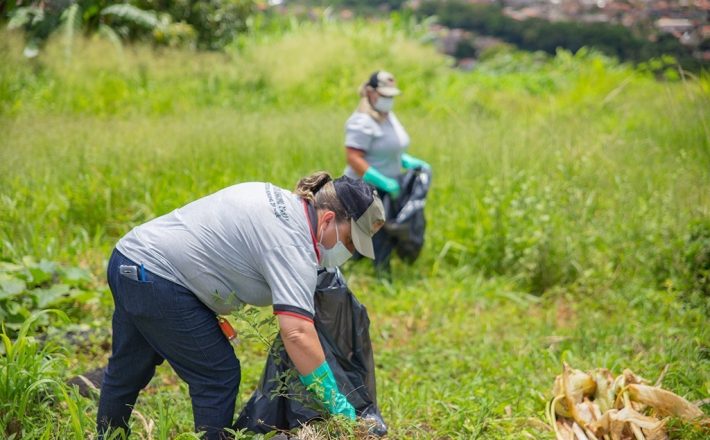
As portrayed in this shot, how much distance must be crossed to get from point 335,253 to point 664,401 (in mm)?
1575

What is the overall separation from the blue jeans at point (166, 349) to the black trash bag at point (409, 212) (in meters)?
3.15

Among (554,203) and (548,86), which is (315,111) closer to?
(554,203)

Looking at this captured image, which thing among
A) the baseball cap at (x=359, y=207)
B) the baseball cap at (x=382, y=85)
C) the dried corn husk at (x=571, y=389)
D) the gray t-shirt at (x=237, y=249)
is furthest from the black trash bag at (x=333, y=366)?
the baseball cap at (x=382, y=85)

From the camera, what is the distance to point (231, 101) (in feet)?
38.3

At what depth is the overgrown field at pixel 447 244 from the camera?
3.94 meters

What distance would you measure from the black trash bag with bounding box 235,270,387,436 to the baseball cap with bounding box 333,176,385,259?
38 centimetres

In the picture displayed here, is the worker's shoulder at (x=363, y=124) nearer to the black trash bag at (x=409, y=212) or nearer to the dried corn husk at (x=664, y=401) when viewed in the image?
the black trash bag at (x=409, y=212)

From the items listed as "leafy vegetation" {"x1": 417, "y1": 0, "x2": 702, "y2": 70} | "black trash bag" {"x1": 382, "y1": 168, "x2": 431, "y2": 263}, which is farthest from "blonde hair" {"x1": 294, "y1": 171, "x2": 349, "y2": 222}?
"leafy vegetation" {"x1": 417, "y1": 0, "x2": 702, "y2": 70}

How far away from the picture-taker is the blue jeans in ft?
9.41

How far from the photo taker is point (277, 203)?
9.14 ft

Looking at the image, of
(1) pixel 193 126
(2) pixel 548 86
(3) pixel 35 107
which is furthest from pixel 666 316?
(2) pixel 548 86

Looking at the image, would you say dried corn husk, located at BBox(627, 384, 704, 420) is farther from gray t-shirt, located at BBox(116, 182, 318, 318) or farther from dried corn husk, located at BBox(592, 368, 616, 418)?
gray t-shirt, located at BBox(116, 182, 318, 318)

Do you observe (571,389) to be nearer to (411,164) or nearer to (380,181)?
(380,181)

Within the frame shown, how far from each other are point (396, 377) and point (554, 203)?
2477mm
